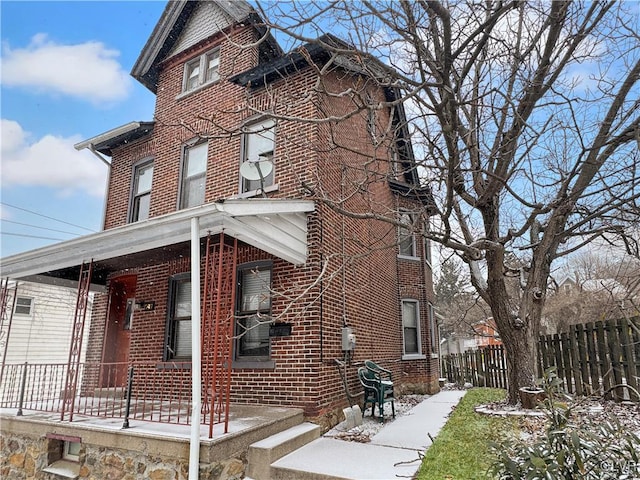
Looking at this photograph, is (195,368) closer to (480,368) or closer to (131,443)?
(131,443)

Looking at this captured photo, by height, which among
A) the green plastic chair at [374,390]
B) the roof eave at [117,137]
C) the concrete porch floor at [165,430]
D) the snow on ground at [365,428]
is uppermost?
the roof eave at [117,137]

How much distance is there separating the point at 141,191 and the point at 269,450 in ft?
23.3

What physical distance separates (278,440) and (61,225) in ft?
74.9

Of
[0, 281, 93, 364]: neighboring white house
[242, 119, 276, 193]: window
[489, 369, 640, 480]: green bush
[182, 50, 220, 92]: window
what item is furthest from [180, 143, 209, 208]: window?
[0, 281, 93, 364]: neighboring white house

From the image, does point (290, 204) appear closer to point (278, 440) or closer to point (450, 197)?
point (450, 197)

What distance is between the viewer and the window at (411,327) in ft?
37.9

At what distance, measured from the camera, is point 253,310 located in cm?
680

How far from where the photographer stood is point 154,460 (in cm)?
440

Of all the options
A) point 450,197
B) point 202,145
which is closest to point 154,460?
point 450,197

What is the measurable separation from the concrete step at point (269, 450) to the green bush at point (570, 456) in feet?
8.32

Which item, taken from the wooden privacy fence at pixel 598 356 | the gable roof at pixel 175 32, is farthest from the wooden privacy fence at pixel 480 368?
the gable roof at pixel 175 32

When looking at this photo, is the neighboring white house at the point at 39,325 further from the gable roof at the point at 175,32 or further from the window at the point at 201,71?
the window at the point at 201,71

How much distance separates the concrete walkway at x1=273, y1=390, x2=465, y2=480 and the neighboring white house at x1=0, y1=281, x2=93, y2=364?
44.8 feet

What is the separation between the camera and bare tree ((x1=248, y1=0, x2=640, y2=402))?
192 inches
